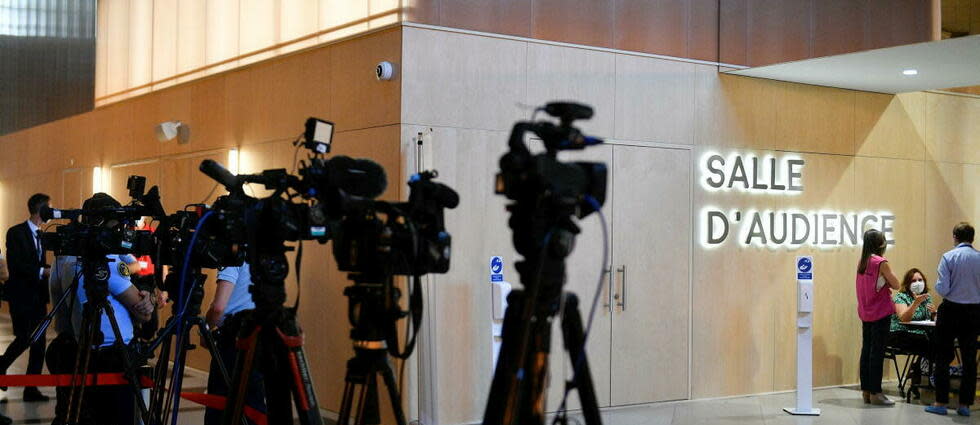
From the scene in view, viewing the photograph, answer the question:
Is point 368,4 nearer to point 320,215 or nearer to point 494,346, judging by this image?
point 494,346

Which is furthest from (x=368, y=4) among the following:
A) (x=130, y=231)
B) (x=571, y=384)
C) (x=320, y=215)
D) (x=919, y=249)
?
(x=919, y=249)

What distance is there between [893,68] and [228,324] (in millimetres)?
5728

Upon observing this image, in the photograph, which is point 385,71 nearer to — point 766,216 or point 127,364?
point 127,364

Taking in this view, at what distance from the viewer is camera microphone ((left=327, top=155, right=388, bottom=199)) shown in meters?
3.41

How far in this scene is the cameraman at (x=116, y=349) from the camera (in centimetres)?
537

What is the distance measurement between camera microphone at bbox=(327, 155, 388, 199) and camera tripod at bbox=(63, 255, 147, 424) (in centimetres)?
217

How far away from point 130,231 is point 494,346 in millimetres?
2840

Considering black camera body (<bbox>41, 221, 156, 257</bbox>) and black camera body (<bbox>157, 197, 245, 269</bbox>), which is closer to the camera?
black camera body (<bbox>157, 197, 245, 269</bbox>)

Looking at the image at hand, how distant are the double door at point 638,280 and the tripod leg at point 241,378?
4390 mm

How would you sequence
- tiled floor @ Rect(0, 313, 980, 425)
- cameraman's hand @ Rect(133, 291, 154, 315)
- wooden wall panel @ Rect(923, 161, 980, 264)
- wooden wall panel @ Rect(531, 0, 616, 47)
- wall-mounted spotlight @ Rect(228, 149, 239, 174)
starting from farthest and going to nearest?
wooden wall panel @ Rect(923, 161, 980, 264)
wall-mounted spotlight @ Rect(228, 149, 239, 174)
wooden wall panel @ Rect(531, 0, 616, 47)
tiled floor @ Rect(0, 313, 980, 425)
cameraman's hand @ Rect(133, 291, 154, 315)

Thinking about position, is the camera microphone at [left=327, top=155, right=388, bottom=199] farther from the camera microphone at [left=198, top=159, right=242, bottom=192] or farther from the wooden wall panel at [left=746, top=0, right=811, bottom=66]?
the wooden wall panel at [left=746, top=0, right=811, bottom=66]

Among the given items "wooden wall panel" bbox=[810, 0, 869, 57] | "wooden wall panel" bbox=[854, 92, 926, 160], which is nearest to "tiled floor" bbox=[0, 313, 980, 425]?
"wooden wall panel" bbox=[854, 92, 926, 160]

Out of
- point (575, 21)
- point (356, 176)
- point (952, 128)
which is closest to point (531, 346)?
point (356, 176)

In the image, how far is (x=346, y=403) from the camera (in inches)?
132
